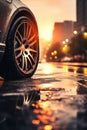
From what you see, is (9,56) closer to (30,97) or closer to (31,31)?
(31,31)

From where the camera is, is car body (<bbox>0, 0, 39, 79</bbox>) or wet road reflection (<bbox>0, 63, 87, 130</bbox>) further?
car body (<bbox>0, 0, 39, 79</bbox>)

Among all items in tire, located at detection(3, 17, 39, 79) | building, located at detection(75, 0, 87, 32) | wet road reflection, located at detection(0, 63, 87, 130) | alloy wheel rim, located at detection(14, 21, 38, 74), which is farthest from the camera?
building, located at detection(75, 0, 87, 32)

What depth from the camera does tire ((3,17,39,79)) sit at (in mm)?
6805

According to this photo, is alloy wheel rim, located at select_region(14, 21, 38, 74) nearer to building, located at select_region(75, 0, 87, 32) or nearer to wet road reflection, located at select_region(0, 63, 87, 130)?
wet road reflection, located at select_region(0, 63, 87, 130)

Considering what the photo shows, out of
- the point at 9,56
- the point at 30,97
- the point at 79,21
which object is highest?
the point at 79,21

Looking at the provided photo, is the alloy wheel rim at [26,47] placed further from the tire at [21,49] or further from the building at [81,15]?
the building at [81,15]

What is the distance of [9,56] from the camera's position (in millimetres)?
6754

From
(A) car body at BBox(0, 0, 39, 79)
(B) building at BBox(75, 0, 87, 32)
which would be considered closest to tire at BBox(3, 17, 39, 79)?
(A) car body at BBox(0, 0, 39, 79)

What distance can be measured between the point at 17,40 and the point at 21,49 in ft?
0.64

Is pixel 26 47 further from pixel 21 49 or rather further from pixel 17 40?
pixel 17 40

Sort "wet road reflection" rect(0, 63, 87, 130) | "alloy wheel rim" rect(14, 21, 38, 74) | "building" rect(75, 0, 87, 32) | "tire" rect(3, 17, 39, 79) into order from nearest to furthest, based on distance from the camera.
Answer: "wet road reflection" rect(0, 63, 87, 130), "tire" rect(3, 17, 39, 79), "alloy wheel rim" rect(14, 21, 38, 74), "building" rect(75, 0, 87, 32)

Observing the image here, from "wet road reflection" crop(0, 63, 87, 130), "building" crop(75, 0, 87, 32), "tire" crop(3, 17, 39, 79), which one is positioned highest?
"building" crop(75, 0, 87, 32)

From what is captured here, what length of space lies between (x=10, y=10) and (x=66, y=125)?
422 centimetres

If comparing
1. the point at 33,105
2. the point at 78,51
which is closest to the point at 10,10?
the point at 33,105
